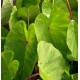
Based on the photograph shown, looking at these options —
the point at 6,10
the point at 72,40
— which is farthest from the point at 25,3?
the point at 72,40

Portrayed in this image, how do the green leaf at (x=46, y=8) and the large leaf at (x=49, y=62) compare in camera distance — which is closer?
the large leaf at (x=49, y=62)

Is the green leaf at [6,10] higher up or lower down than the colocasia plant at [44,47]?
higher up

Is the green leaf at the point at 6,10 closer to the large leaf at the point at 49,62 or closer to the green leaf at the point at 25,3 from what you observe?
the green leaf at the point at 25,3

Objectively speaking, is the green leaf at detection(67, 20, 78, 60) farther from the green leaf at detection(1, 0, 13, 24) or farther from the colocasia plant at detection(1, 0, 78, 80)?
the green leaf at detection(1, 0, 13, 24)

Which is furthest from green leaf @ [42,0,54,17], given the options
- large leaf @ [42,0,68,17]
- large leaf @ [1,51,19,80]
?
large leaf @ [1,51,19,80]

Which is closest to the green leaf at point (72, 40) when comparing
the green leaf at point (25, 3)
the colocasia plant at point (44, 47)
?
the colocasia plant at point (44, 47)

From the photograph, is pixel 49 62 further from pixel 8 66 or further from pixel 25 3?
pixel 25 3

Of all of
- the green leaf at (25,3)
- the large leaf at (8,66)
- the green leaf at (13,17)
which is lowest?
the large leaf at (8,66)

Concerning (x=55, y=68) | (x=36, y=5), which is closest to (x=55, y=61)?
(x=55, y=68)
